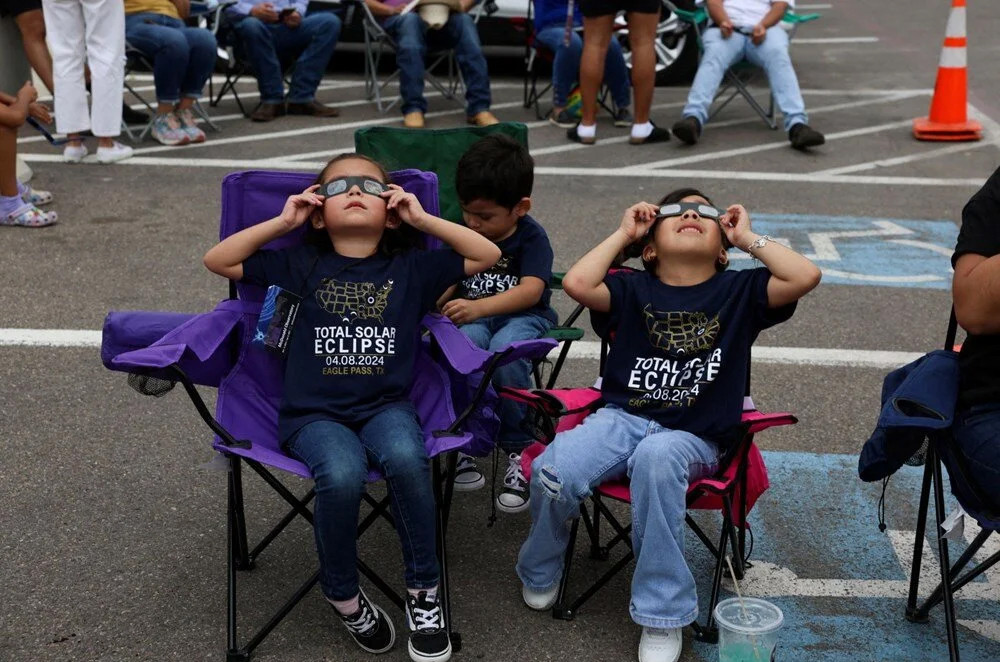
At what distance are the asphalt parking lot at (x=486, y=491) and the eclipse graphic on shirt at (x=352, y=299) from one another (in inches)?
30.4

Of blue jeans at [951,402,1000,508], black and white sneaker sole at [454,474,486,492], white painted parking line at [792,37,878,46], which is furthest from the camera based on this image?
white painted parking line at [792,37,878,46]

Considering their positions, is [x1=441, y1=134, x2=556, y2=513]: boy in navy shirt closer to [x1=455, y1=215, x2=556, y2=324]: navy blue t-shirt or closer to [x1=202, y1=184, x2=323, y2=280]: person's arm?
[x1=455, y1=215, x2=556, y2=324]: navy blue t-shirt

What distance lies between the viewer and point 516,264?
4.21 metres

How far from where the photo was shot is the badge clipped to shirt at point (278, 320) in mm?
3674

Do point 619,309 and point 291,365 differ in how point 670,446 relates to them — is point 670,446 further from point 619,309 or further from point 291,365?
point 291,365

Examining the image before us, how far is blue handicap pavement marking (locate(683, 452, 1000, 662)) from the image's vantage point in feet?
11.3

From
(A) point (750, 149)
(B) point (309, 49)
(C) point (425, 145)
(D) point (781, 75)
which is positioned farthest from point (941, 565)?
(B) point (309, 49)

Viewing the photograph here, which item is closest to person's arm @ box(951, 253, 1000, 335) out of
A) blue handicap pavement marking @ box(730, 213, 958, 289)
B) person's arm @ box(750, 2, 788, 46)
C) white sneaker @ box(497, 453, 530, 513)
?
white sneaker @ box(497, 453, 530, 513)

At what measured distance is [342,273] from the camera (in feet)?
12.1

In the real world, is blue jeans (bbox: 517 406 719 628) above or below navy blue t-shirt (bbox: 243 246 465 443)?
below

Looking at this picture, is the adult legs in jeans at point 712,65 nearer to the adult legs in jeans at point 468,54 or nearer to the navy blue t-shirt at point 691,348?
the adult legs in jeans at point 468,54

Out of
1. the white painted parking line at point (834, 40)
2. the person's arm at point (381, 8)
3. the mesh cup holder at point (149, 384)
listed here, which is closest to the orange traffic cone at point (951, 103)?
the person's arm at point (381, 8)

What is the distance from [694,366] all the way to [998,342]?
0.79 metres

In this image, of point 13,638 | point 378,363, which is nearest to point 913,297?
point 378,363
